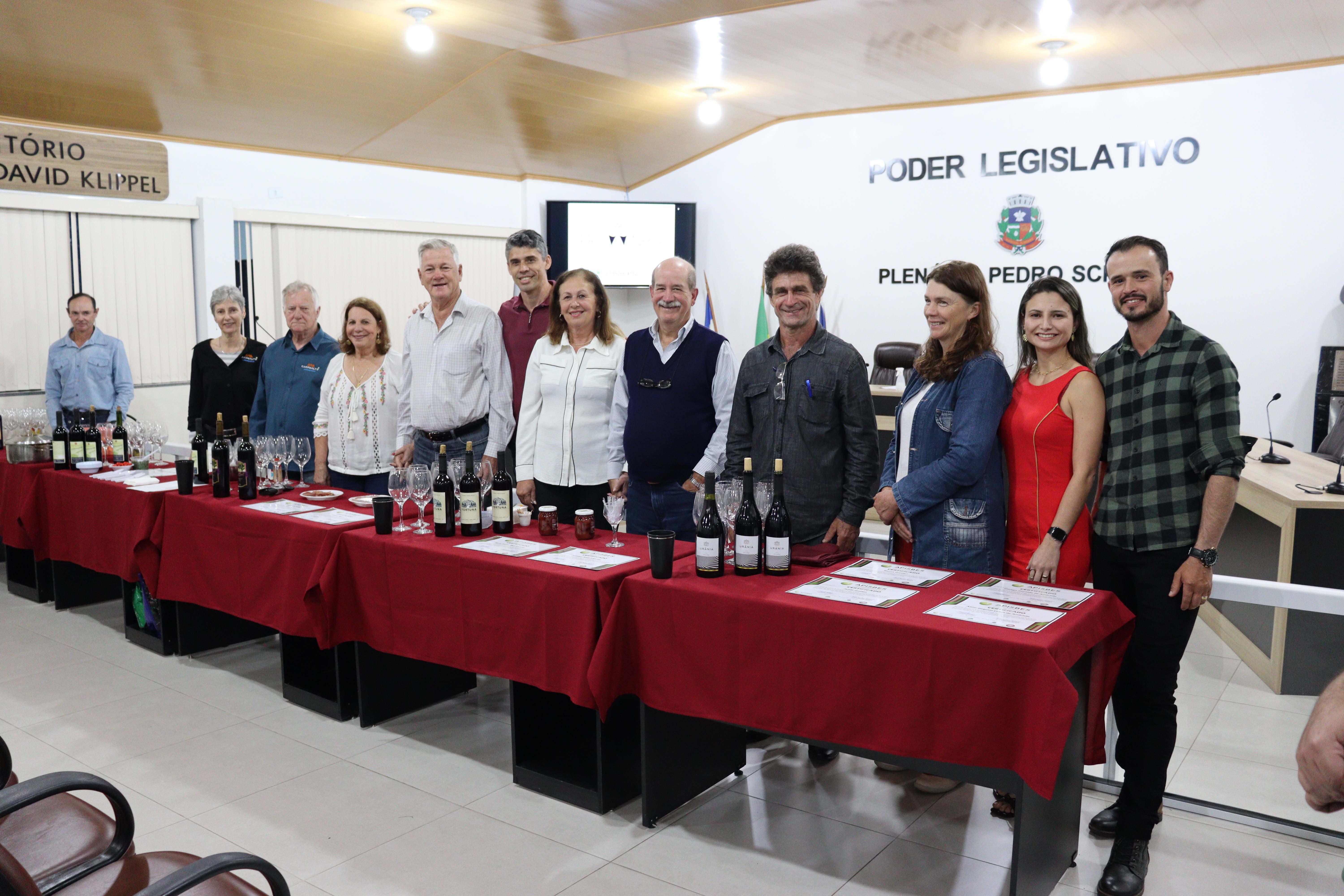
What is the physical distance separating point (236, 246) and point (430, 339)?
13.1 ft

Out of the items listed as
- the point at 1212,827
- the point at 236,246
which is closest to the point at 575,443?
the point at 1212,827

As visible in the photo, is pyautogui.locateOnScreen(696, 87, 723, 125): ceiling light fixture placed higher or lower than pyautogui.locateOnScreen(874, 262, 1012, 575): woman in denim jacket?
higher

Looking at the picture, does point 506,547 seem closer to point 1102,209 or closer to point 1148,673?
point 1148,673

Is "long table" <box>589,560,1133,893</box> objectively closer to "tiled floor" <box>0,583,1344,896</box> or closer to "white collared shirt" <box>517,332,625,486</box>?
"tiled floor" <box>0,583,1344,896</box>

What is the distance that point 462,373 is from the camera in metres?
3.96

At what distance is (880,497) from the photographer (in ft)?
9.11

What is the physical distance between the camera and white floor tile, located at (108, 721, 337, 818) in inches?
114

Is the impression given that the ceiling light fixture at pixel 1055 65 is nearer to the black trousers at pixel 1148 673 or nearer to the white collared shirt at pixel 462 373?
the white collared shirt at pixel 462 373

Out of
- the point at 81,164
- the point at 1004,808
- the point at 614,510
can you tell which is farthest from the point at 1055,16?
the point at 81,164

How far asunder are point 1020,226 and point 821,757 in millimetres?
5508

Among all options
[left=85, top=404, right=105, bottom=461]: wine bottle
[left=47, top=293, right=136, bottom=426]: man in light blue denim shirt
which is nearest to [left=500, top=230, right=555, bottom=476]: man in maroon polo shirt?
[left=85, top=404, right=105, bottom=461]: wine bottle

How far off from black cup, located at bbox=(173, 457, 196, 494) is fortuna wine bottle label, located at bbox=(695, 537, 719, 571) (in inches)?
92.0

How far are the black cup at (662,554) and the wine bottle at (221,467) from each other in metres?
2.11

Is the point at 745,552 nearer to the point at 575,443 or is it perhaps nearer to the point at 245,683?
the point at 575,443
